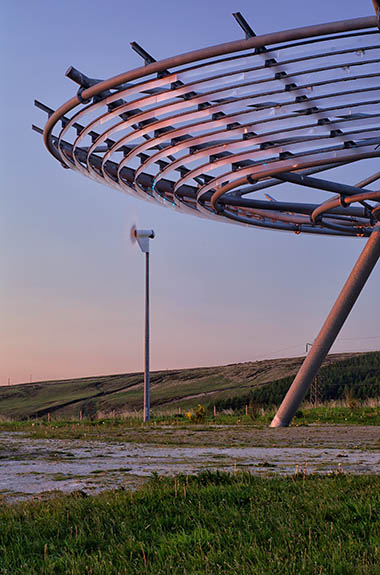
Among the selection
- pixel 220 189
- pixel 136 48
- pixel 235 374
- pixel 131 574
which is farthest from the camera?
pixel 235 374

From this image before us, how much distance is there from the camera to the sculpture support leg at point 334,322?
2247 centimetres

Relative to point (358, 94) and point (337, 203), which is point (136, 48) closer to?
point (358, 94)

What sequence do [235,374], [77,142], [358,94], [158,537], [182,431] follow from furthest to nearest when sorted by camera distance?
[235,374], [182,431], [77,142], [358,94], [158,537]

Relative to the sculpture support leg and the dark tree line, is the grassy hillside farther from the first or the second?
the sculpture support leg

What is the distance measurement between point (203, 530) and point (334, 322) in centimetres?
1685

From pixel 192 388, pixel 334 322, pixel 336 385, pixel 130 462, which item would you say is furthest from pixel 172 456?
pixel 192 388

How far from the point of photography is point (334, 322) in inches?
898

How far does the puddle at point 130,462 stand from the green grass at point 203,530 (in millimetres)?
1683

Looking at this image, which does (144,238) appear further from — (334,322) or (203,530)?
(203,530)

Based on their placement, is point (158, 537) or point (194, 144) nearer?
point (158, 537)

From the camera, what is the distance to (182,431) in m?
22.3

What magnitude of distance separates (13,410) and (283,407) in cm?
5189

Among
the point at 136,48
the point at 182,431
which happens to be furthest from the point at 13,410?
the point at 136,48

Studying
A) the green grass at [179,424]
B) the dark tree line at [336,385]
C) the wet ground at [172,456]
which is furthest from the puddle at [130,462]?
the dark tree line at [336,385]
